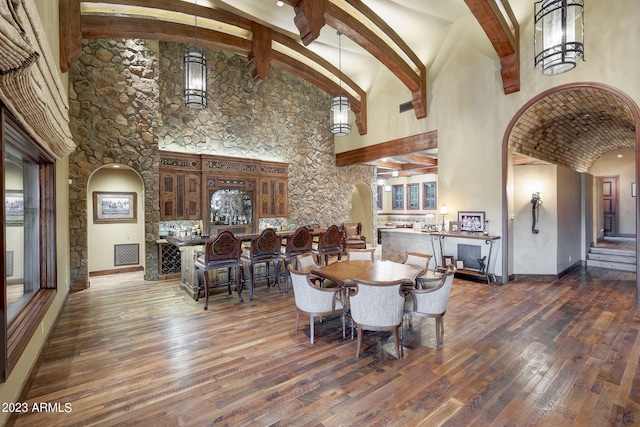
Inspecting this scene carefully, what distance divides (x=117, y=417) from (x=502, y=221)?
21.7ft

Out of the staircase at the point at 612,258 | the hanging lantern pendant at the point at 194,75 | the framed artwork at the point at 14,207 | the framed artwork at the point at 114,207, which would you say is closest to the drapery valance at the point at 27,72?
the framed artwork at the point at 14,207

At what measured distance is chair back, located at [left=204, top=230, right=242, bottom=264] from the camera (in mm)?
4609

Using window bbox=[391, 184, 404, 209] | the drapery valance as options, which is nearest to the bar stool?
the drapery valance

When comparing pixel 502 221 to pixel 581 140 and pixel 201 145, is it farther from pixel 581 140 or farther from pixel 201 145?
pixel 201 145

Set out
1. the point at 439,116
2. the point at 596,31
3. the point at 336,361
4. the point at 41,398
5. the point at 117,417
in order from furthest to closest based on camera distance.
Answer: the point at 439,116, the point at 596,31, the point at 336,361, the point at 41,398, the point at 117,417

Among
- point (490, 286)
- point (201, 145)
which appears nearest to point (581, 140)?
point (490, 286)

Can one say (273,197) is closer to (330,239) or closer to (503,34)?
(330,239)

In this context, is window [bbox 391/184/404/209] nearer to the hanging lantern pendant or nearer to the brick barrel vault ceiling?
the brick barrel vault ceiling

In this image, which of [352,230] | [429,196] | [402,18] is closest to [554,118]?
[402,18]

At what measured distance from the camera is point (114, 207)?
23.6ft

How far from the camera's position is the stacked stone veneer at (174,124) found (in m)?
5.89

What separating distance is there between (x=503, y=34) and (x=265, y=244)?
5724 mm

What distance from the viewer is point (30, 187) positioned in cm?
335

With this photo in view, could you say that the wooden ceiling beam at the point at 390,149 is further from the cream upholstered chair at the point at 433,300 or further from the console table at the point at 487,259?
the cream upholstered chair at the point at 433,300
